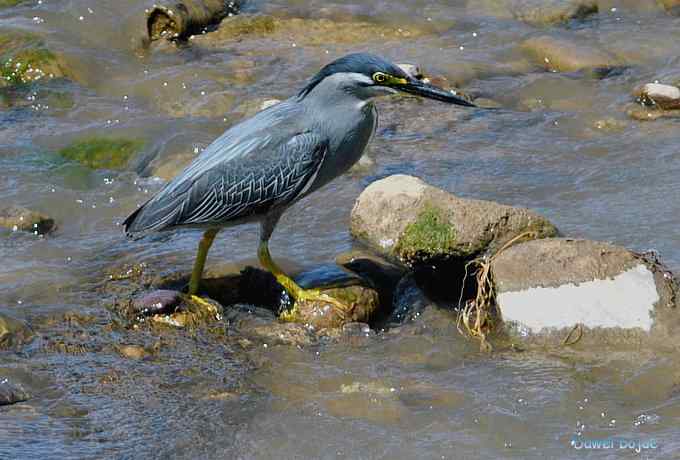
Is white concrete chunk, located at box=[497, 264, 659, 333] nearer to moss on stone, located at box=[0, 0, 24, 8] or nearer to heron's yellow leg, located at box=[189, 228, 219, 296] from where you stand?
heron's yellow leg, located at box=[189, 228, 219, 296]

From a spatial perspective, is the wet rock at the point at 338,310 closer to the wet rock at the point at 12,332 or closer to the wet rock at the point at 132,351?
the wet rock at the point at 132,351

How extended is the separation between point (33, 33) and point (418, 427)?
6.85 meters

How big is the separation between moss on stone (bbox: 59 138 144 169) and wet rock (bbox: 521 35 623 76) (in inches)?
146

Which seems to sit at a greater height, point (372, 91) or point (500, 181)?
point (372, 91)

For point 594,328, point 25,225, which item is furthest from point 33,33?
point 594,328

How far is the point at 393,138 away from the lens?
8680 millimetres

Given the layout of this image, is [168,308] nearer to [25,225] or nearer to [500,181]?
[25,225]

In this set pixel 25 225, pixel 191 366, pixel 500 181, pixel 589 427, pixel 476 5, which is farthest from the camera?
pixel 476 5

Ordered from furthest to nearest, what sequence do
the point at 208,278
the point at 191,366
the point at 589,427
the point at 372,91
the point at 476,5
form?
1. the point at 476,5
2. the point at 208,278
3. the point at 372,91
4. the point at 191,366
5. the point at 589,427

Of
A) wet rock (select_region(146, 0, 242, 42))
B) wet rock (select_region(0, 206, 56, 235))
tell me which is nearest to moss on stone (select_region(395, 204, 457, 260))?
wet rock (select_region(0, 206, 56, 235))

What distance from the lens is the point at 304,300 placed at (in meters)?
6.12

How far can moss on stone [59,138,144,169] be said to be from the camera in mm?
8484

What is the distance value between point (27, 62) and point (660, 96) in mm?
5383

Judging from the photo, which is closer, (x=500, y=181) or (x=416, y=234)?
(x=416, y=234)
